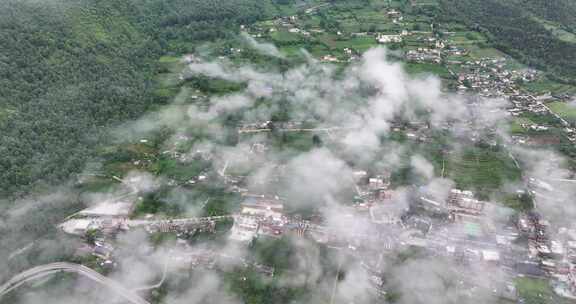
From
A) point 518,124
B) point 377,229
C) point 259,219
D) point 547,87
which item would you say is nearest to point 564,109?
point 547,87

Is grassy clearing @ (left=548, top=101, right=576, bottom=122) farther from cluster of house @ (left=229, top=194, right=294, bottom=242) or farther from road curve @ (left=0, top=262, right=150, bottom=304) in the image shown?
road curve @ (left=0, top=262, right=150, bottom=304)

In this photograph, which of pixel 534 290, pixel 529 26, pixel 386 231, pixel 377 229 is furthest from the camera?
pixel 529 26

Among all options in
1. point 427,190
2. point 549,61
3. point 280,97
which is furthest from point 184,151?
Answer: point 549,61

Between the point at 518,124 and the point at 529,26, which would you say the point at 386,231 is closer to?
the point at 518,124

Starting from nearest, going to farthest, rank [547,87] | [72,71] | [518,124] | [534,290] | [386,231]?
[534,290] < [386,231] < [518,124] < [72,71] < [547,87]

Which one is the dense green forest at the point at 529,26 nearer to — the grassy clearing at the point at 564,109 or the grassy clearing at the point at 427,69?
the grassy clearing at the point at 564,109

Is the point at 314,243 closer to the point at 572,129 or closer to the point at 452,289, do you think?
the point at 452,289

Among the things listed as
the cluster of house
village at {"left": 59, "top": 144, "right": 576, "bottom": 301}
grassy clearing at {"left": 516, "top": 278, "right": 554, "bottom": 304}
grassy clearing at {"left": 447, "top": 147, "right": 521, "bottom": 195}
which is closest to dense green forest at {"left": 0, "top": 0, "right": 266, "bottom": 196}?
village at {"left": 59, "top": 144, "right": 576, "bottom": 301}
